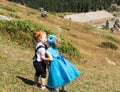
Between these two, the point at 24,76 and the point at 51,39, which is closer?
the point at 51,39

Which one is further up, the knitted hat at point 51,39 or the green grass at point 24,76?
the knitted hat at point 51,39

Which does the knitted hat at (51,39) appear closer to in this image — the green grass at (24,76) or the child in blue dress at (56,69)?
the child in blue dress at (56,69)

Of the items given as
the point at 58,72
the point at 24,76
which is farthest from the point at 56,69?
the point at 24,76

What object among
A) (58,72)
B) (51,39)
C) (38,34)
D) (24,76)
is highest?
(38,34)

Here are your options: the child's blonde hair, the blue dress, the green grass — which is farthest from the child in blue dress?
the green grass

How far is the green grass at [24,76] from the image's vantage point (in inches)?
551

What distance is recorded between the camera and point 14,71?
50.5ft

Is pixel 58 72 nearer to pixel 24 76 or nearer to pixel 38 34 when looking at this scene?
pixel 38 34

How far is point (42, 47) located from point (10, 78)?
2259mm

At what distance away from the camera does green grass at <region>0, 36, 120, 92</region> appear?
14.0m

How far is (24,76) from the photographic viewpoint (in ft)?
50.5

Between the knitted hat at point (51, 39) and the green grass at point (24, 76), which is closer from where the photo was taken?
the knitted hat at point (51, 39)

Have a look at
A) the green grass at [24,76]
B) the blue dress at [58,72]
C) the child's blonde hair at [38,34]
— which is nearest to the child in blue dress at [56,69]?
the blue dress at [58,72]

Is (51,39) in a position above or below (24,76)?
above
